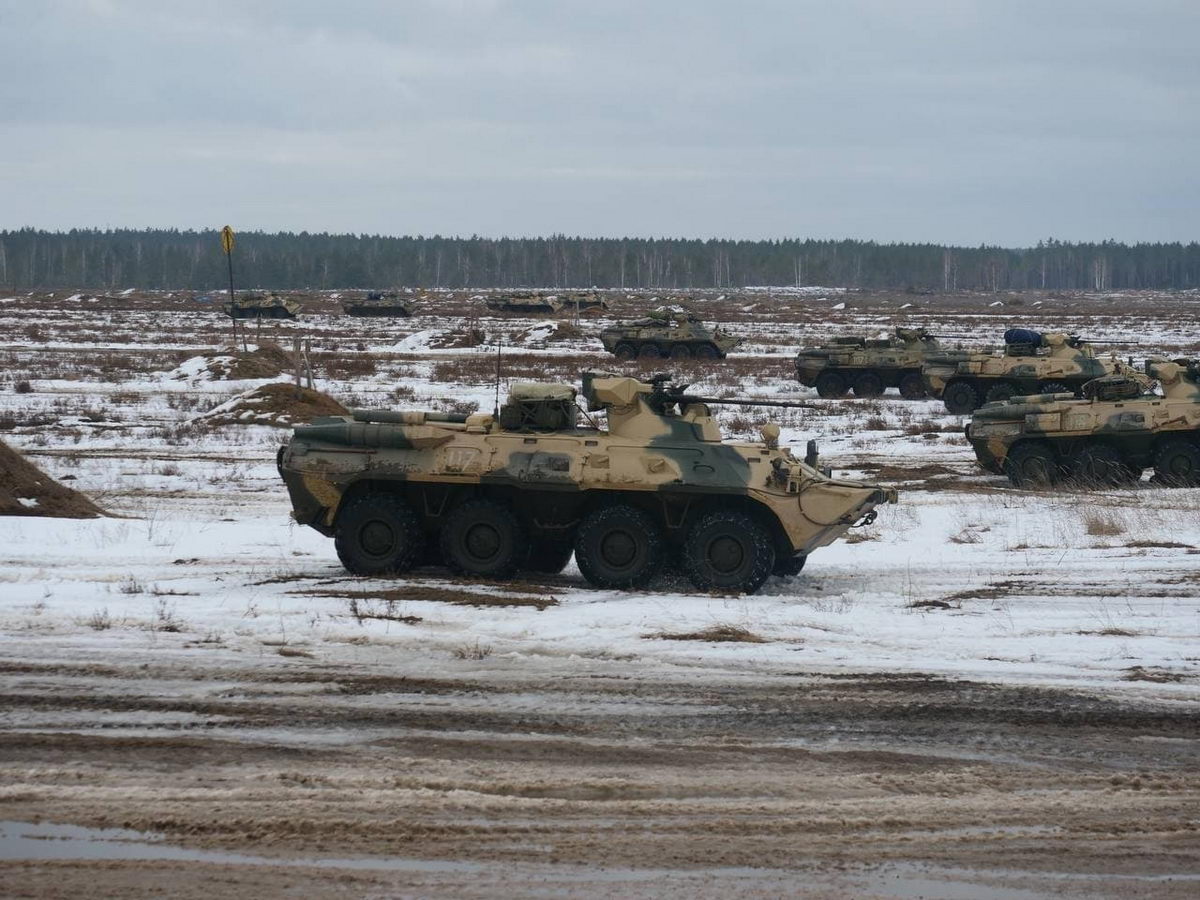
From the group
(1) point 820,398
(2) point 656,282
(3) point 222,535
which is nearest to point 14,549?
(3) point 222,535

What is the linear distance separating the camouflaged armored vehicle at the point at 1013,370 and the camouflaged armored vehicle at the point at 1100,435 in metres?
8.79

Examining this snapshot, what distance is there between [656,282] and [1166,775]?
5463 inches

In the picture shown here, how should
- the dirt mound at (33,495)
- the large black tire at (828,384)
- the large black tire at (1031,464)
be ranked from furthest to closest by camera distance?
the large black tire at (828,384) → the large black tire at (1031,464) → the dirt mound at (33,495)

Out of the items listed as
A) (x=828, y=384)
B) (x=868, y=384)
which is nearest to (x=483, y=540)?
(x=828, y=384)

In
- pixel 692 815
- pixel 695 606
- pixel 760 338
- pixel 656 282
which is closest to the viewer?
pixel 692 815

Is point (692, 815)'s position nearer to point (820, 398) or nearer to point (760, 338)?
point (820, 398)

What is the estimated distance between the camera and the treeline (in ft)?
453

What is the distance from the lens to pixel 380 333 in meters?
58.5

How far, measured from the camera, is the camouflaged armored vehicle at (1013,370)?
97.7 feet

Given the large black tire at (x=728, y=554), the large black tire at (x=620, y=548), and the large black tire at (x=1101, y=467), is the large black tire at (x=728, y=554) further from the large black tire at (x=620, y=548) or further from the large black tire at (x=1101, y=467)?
the large black tire at (x=1101, y=467)

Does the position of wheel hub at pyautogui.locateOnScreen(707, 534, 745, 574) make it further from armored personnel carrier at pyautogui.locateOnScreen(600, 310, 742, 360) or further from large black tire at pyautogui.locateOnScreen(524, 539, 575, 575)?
armored personnel carrier at pyautogui.locateOnScreen(600, 310, 742, 360)

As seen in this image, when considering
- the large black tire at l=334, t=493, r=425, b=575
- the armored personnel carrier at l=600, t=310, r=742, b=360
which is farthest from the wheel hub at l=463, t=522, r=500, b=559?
the armored personnel carrier at l=600, t=310, r=742, b=360

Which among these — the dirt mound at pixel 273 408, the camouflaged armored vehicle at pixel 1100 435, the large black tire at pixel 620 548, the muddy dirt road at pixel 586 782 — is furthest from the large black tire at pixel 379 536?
the dirt mound at pixel 273 408

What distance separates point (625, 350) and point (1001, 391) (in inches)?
703
